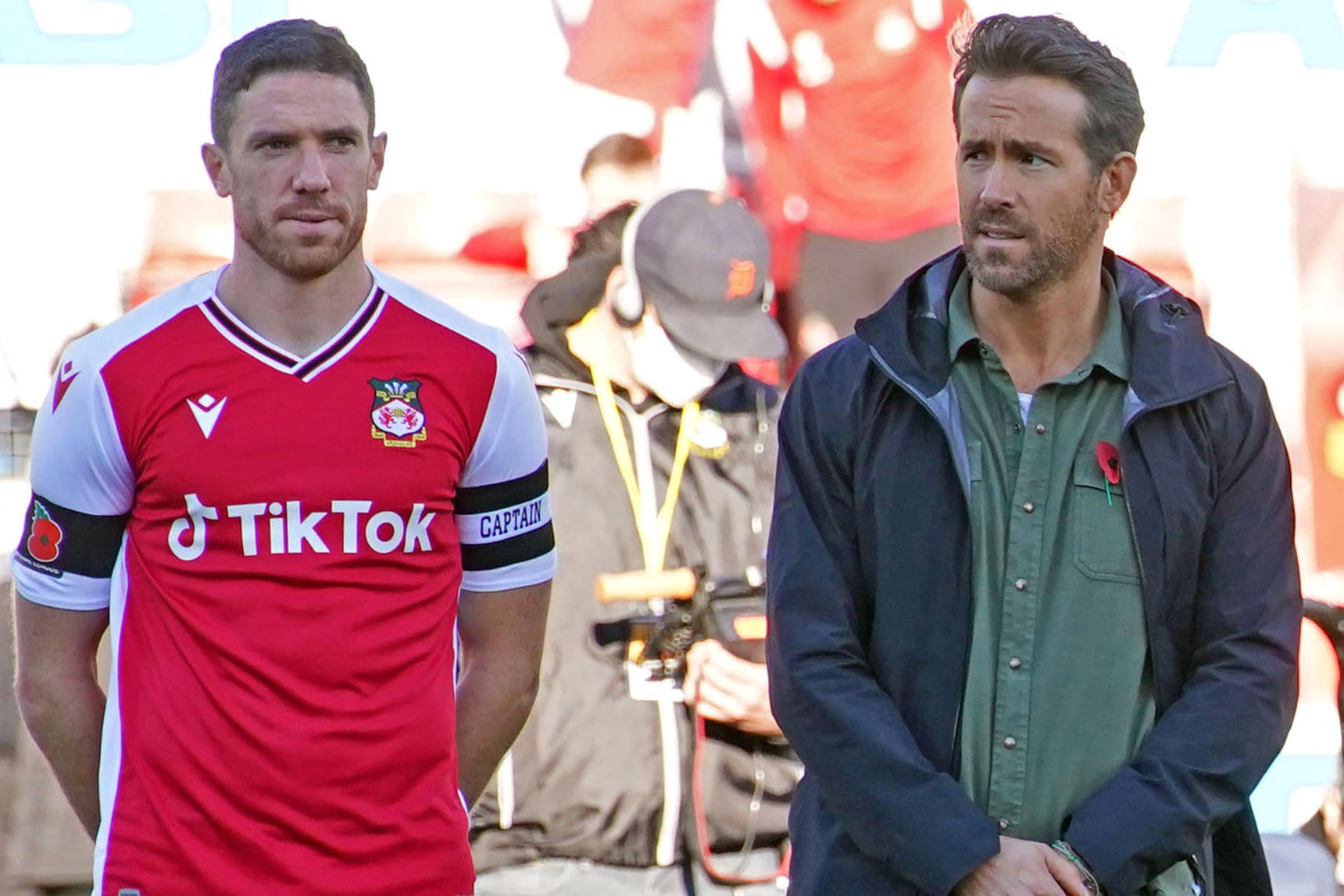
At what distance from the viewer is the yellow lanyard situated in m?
4.58

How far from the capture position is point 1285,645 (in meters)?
2.37

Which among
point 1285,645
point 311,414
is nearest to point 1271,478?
point 1285,645

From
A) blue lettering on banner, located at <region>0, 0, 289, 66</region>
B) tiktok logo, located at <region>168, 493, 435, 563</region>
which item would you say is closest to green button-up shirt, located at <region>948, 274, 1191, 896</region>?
tiktok logo, located at <region>168, 493, 435, 563</region>

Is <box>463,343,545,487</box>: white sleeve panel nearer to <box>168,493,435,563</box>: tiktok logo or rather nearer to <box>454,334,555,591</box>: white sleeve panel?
<box>454,334,555,591</box>: white sleeve panel

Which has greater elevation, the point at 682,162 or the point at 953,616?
→ the point at 682,162

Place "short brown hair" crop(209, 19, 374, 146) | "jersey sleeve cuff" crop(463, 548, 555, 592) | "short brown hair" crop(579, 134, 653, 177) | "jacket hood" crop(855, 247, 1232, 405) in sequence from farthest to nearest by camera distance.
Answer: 1. "short brown hair" crop(579, 134, 653, 177)
2. "jersey sleeve cuff" crop(463, 548, 555, 592)
3. "short brown hair" crop(209, 19, 374, 146)
4. "jacket hood" crop(855, 247, 1232, 405)

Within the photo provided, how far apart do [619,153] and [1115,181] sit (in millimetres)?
2308

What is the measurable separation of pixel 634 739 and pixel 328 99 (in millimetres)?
2361

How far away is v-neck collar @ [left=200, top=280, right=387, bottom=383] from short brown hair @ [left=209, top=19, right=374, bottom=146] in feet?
0.68

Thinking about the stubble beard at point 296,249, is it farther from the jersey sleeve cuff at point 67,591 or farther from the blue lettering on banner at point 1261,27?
the blue lettering on banner at point 1261,27

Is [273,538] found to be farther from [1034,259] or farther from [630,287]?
[630,287]

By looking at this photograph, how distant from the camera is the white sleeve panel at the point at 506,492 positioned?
2.57 meters

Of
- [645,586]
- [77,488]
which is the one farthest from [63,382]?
[645,586]

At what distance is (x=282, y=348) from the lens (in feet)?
8.10
